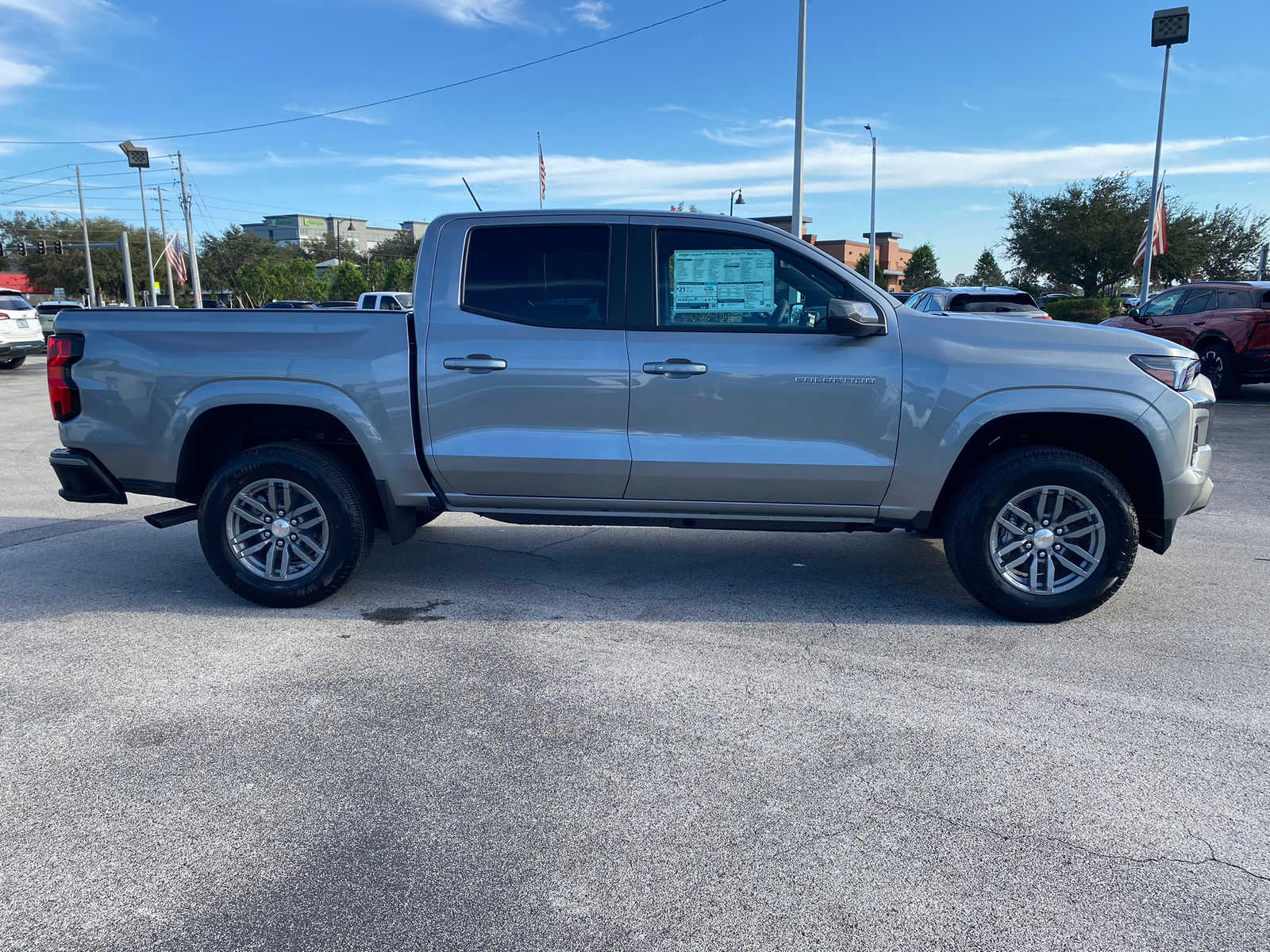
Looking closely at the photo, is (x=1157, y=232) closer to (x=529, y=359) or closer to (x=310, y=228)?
(x=529, y=359)

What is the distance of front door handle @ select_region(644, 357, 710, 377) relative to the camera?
15.1 feet

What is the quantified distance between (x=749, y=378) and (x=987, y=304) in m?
9.29

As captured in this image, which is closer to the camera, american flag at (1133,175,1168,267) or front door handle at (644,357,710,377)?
front door handle at (644,357,710,377)

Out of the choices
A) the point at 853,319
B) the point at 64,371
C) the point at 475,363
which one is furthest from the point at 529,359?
the point at 64,371

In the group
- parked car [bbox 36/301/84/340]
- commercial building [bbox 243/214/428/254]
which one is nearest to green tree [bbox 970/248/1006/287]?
parked car [bbox 36/301/84/340]

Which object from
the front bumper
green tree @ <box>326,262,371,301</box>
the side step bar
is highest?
green tree @ <box>326,262,371,301</box>

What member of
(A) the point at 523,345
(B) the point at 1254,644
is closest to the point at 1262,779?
(B) the point at 1254,644

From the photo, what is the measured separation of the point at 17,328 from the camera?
2102 centimetres

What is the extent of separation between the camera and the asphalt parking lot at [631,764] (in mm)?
2494

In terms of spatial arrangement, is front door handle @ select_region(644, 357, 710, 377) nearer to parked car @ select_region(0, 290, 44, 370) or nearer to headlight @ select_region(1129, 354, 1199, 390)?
headlight @ select_region(1129, 354, 1199, 390)

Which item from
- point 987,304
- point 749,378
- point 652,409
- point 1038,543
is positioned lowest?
point 1038,543

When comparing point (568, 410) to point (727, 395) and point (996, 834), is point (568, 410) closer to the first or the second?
point (727, 395)

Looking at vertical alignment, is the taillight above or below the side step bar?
above

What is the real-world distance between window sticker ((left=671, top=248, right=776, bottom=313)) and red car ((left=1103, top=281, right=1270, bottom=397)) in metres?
11.5
